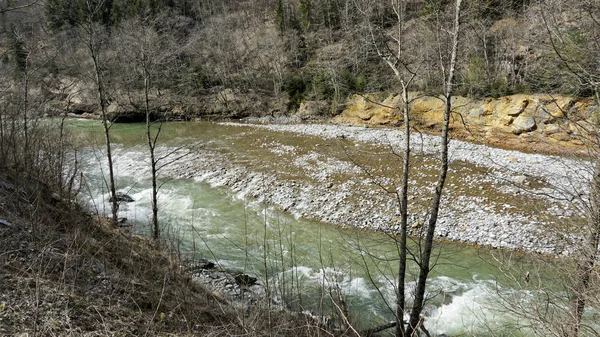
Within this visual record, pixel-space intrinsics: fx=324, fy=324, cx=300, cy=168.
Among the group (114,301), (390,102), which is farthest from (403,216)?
(390,102)

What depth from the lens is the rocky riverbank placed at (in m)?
9.98

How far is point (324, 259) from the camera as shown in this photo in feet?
31.2

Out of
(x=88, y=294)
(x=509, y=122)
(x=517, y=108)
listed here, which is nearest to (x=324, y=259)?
(x=88, y=294)

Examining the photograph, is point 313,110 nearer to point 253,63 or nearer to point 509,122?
point 253,63

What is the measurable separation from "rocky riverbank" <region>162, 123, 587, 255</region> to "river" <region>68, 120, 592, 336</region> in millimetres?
468

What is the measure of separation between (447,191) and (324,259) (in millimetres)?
6275

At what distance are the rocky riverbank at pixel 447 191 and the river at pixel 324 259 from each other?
0.47m

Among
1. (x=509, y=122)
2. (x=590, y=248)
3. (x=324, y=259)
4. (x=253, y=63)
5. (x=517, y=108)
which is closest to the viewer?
(x=590, y=248)

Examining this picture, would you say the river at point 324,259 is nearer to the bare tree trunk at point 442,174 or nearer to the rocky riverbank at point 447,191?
the rocky riverbank at point 447,191

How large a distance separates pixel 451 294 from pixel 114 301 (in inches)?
285

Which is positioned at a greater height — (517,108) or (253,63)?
(253,63)

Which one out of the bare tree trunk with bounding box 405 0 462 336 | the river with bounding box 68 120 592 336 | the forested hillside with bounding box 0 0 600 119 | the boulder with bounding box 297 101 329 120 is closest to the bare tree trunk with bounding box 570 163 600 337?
the river with bounding box 68 120 592 336

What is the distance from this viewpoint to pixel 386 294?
795 centimetres

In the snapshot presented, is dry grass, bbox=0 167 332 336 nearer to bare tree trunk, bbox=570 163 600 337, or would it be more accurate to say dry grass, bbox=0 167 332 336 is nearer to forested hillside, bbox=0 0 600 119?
bare tree trunk, bbox=570 163 600 337
